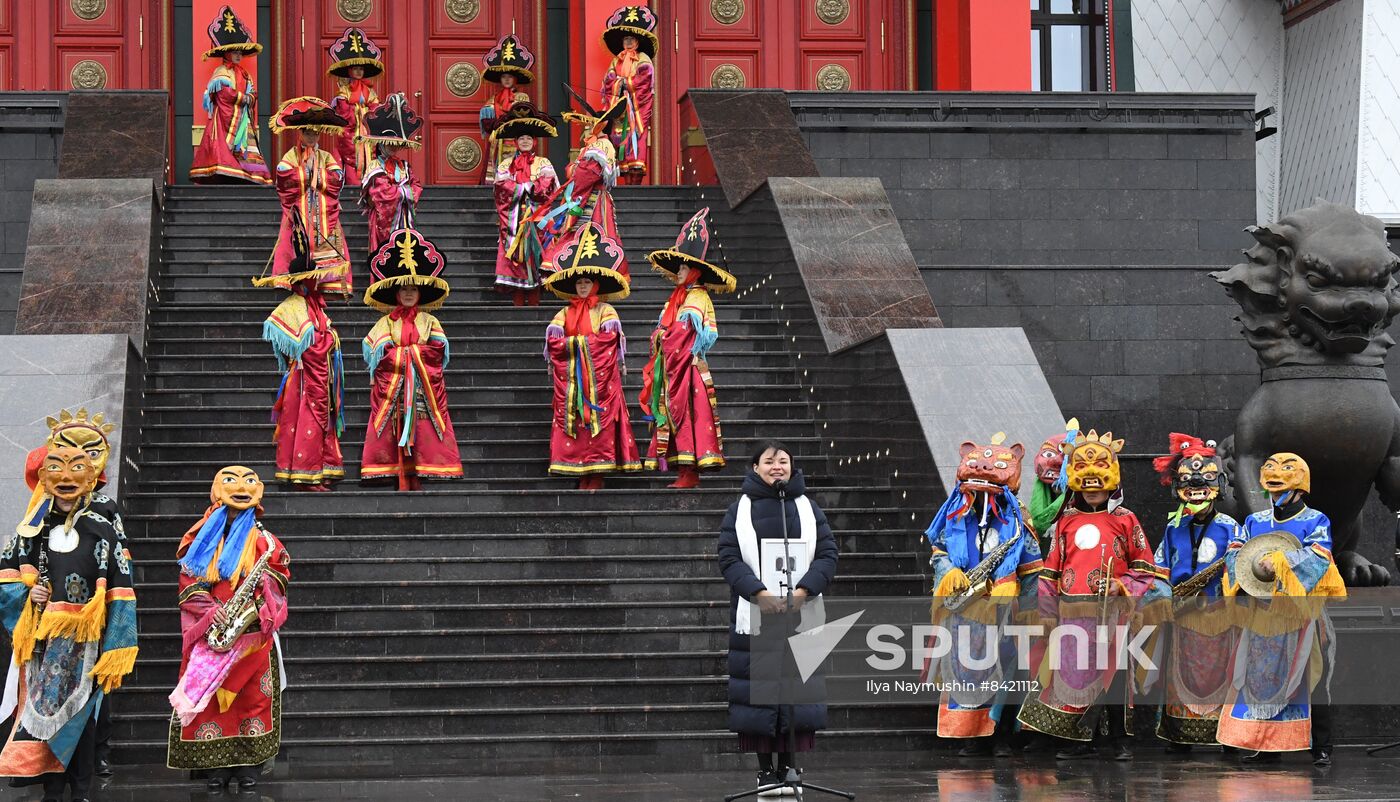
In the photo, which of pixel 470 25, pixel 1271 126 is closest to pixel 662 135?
pixel 470 25

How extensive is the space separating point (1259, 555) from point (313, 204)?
768 centimetres

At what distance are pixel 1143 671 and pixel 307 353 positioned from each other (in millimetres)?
5276

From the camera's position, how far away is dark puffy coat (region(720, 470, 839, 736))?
347 inches

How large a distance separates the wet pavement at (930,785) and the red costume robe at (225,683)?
186 mm

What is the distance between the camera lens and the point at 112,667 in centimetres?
877

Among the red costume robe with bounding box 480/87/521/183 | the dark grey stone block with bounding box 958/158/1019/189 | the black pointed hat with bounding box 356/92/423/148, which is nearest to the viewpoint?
the black pointed hat with bounding box 356/92/423/148

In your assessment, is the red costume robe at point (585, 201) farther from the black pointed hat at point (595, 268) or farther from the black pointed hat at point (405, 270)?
the black pointed hat at point (405, 270)

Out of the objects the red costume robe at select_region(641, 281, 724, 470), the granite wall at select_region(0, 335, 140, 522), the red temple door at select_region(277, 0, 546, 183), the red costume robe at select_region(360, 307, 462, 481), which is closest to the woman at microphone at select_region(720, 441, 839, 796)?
the granite wall at select_region(0, 335, 140, 522)

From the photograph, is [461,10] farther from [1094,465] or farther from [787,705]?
[787,705]

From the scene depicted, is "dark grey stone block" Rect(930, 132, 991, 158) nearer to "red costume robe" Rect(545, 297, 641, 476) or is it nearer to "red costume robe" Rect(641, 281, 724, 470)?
"red costume robe" Rect(641, 281, 724, 470)

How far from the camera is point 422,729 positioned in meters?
10.4

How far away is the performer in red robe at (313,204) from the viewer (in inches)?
579

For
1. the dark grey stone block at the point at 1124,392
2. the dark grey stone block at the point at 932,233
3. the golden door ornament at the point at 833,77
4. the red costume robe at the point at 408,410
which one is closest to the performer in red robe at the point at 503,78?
the golden door ornament at the point at 833,77

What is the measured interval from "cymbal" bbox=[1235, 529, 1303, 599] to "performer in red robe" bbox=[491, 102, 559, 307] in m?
6.78
